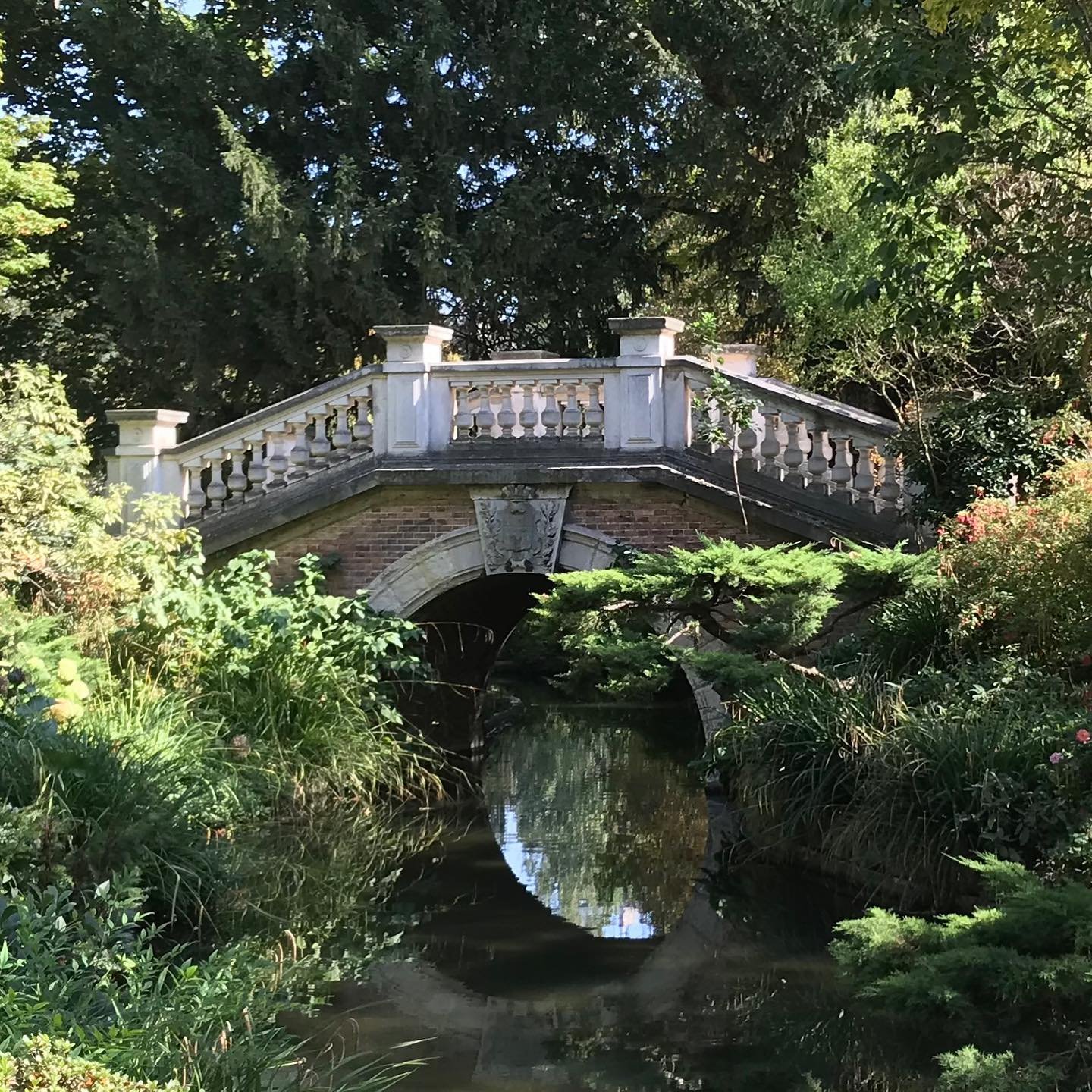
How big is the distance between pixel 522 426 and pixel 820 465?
7.93ft

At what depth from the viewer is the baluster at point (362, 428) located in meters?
11.4

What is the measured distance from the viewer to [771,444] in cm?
1035

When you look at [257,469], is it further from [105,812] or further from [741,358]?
[105,812]

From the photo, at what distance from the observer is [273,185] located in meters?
15.2

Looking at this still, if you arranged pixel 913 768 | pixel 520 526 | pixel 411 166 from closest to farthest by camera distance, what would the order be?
pixel 913 768 < pixel 520 526 < pixel 411 166

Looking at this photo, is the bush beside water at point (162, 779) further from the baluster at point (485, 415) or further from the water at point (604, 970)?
the baluster at point (485, 415)

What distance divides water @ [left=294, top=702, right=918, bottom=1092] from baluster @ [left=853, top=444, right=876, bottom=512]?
256 cm

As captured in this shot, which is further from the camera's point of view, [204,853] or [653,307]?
[653,307]

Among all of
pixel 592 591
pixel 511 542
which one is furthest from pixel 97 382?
pixel 592 591

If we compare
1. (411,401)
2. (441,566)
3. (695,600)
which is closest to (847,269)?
(411,401)

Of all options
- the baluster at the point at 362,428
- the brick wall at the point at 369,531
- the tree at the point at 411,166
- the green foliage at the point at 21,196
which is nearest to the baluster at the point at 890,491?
the brick wall at the point at 369,531

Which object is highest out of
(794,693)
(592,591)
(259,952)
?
(592,591)

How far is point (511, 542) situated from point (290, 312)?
21.2 feet

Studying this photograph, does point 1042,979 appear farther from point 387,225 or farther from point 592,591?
point 387,225
